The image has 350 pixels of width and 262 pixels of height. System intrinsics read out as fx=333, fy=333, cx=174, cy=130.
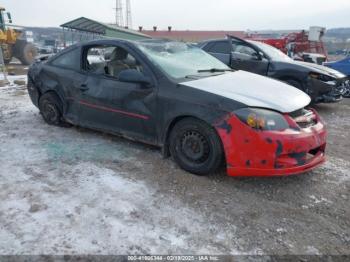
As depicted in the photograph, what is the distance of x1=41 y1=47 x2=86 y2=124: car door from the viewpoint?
4.78 m

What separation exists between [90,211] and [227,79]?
2.21 m

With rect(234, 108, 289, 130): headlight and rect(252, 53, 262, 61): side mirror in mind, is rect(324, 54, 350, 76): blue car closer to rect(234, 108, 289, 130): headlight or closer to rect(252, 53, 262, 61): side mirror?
rect(252, 53, 262, 61): side mirror

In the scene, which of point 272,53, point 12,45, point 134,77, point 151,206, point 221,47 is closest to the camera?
point 151,206

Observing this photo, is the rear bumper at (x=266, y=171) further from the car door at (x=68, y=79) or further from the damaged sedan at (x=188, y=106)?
the car door at (x=68, y=79)

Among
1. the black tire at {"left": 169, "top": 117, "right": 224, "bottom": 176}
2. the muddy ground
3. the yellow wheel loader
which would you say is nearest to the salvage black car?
the muddy ground

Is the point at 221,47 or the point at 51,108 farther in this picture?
the point at 221,47

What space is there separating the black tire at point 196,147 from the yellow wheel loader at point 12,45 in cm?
1479

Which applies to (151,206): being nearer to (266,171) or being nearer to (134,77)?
(266,171)

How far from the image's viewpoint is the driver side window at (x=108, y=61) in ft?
14.4

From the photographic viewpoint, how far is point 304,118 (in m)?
3.52

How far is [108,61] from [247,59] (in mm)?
4085

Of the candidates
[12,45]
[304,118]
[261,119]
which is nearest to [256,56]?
[304,118]

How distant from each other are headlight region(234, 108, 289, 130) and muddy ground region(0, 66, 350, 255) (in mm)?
687

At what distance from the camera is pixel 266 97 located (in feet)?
11.5
